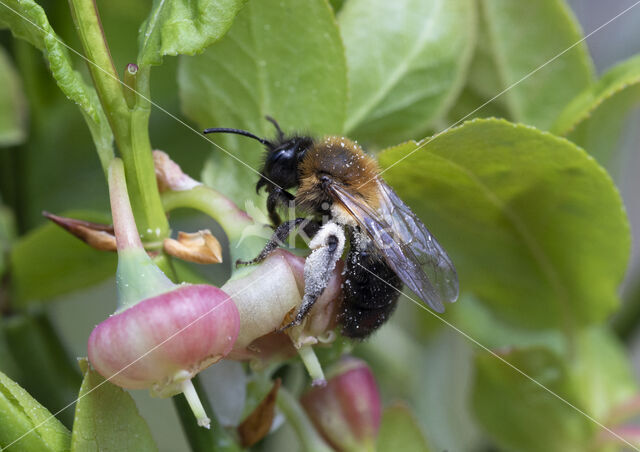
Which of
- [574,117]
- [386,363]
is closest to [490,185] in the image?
[574,117]

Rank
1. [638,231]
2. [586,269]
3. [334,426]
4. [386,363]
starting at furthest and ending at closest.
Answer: [638,231] < [386,363] < [586,269] < [334,426]

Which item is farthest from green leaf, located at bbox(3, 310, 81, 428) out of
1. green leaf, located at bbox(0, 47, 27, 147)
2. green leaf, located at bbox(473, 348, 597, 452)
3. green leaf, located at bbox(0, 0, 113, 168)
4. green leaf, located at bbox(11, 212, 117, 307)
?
green leaf, located at bbox(473, 348, 597, 452)

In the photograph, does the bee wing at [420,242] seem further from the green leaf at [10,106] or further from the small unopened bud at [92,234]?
the green leaf at [10,106]

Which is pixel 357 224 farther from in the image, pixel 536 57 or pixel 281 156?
pixel 536 57

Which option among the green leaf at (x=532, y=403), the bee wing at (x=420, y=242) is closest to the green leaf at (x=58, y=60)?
the bee wing at (x=420, y=242)

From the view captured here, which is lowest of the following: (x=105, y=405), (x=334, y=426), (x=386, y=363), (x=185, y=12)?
(x=386, y=363)

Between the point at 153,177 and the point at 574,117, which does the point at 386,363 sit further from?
the point at 153,177
